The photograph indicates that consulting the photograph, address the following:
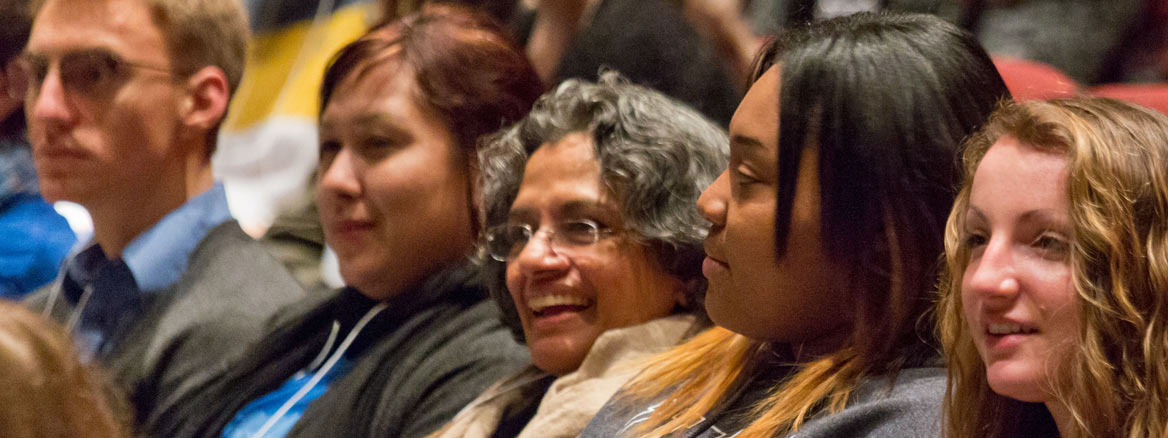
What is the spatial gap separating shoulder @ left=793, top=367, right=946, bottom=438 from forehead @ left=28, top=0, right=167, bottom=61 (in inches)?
57.9

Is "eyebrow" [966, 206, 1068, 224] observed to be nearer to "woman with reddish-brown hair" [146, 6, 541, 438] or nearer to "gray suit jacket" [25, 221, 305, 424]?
"woman with reddish-brown hair" [146, 6, 541, 438]

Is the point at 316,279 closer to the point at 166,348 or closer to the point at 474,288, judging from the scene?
the point at 166,348

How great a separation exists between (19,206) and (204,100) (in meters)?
0.40

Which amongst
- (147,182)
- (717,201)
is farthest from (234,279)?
(717,201)

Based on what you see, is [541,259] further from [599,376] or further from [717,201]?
[717,201]

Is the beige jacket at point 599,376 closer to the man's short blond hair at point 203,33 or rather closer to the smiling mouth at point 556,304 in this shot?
the smiling mouth at point 556,304

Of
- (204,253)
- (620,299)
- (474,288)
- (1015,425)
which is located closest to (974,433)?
(1015,425)

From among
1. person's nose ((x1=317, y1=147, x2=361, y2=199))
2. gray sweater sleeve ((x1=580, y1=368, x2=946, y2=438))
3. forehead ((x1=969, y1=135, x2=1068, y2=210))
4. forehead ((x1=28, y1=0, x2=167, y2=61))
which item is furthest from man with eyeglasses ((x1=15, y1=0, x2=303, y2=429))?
forehead ((x1=969, y1=135, x2=1068, y2=210))

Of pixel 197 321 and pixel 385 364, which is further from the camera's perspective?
pixel 197 321

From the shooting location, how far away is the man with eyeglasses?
6.73 ft

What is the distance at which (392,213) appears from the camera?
6.21ft

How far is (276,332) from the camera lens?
2.04 metres

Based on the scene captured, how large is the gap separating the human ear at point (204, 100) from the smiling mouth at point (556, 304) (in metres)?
0.93

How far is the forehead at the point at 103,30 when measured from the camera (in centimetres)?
217
